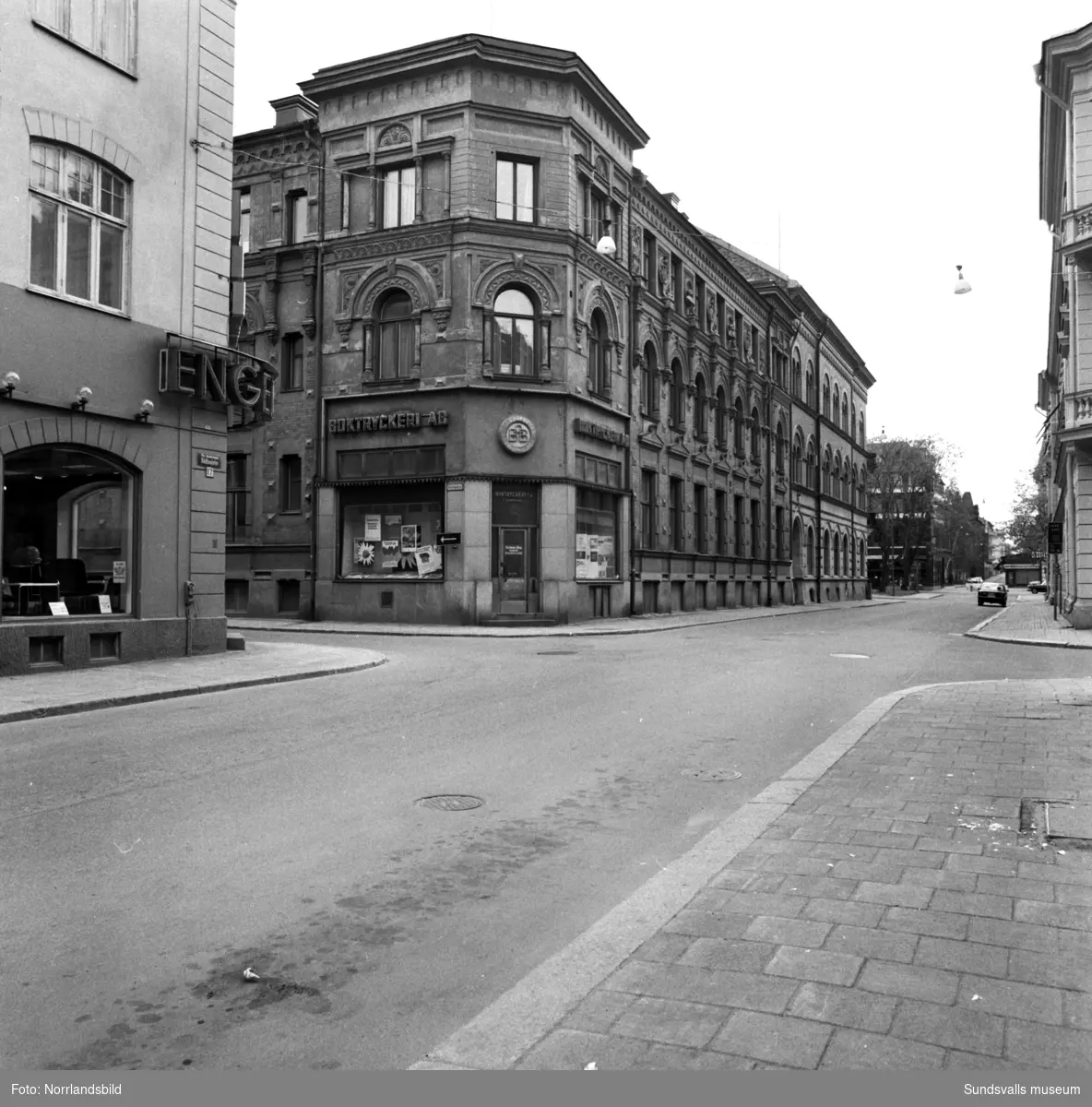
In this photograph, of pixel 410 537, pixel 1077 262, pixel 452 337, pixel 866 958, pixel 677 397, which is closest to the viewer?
pixel 866 958

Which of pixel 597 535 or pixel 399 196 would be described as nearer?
pixel 399 196

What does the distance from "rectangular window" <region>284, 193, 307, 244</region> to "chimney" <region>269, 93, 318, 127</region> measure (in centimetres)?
328

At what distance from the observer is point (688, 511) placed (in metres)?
39.3

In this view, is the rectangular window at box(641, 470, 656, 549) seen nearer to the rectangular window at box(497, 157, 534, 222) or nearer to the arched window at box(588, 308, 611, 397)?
the arched window at box(588, 308, 611, 397)

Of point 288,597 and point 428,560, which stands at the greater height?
point 428,560

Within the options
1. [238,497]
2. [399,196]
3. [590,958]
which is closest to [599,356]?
[399,196]

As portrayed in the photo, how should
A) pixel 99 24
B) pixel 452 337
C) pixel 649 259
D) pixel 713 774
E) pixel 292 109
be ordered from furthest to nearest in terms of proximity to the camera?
pixel 649 259 → pixel 292 109 → pixel 452 337 → pixel 99 24 → pixel 713 774

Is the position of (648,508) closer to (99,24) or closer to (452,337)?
(452,337)

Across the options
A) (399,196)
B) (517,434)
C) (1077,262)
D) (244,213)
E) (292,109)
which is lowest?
(517,434)

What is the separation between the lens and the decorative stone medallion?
2856 cm

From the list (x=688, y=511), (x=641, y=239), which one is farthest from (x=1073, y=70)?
(x=688, y=511)

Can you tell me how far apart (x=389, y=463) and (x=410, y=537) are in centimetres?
218

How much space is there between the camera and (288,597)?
103 ft

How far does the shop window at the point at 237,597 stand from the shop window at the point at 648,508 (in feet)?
42.9
